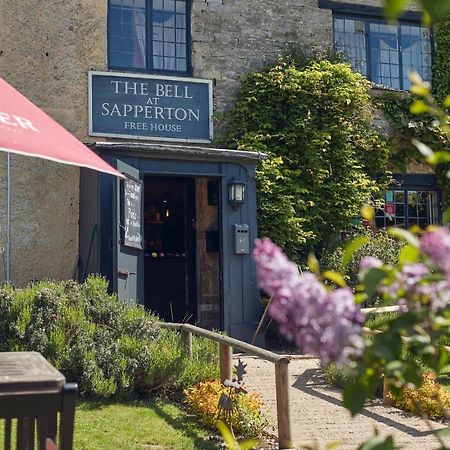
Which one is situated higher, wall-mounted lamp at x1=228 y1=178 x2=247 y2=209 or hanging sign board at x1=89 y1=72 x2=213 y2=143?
hanging sign board at x1=89 y1=72 x2=213 y2=143

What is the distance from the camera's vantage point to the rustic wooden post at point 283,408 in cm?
584

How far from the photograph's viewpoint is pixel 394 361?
4.56ft

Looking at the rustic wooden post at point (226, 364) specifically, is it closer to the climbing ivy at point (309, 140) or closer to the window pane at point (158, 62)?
the climbing ivy at point (309, 140)

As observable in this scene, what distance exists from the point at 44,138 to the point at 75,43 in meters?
8.47

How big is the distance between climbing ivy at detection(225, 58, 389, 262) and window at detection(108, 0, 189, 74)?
128cm

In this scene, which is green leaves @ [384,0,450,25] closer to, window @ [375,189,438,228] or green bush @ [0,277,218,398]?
green bush @ [0,277,218,398]

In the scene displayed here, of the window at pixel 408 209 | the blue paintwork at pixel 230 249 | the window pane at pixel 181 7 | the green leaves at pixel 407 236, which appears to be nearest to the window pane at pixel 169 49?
the window pane at pixel 181 7

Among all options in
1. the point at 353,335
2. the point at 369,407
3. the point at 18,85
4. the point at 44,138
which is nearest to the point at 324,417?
the point at 369,407

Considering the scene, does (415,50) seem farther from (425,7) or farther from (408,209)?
(425,7)

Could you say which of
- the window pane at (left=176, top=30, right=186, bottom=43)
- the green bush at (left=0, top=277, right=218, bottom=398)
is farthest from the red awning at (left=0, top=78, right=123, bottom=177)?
the window pane at (left=176, top=30, right=186, bottom=43)

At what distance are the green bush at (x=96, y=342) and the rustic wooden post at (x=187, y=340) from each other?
8 centimetres

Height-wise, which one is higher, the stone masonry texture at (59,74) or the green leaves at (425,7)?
the stone masonry texture at (59,74)

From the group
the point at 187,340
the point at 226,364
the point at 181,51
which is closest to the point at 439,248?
the point at 226,364

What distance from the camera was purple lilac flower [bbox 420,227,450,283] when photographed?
121 centimetres
